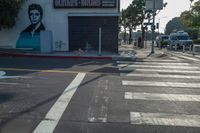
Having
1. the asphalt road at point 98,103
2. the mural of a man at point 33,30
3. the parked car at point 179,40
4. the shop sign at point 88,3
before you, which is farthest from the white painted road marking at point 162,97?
the parked car at point 179,40

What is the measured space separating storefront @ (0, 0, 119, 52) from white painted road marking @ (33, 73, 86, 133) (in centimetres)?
1630

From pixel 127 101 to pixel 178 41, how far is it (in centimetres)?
3846

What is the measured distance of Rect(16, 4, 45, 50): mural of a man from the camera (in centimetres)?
2706

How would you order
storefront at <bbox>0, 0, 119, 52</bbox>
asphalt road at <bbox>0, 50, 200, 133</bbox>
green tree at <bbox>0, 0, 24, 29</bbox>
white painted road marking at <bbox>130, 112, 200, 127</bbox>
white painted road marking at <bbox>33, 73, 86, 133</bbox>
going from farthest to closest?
1. storefront at <bbox>0, 0, 119, 52</bbox>
2. green tree at <bbox>0, 0, 24, 29</bbox>
3. white painted road marking at <bbox>130, 112, 200, 127</bbox>
4. asphalt road at <bbox>0, 50, 200, 133</bbox>
5. white painted road marking at <bbox>33, 73, 86, 133</bbox>

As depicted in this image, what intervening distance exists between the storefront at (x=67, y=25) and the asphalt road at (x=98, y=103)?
14.0 meters

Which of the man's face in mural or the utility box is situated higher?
the man's face in mural

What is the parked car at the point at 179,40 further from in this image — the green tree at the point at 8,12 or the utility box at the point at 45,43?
the green tree at the point at 8,12

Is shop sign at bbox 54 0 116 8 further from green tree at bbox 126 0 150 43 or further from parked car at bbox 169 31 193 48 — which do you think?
green tree at bbox 126 0 150 43

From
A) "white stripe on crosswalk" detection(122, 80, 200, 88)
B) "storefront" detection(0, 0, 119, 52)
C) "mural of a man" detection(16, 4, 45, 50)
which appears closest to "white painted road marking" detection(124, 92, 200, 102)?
"white stripe on crosswalk" detection(122, 80, 200, 88)

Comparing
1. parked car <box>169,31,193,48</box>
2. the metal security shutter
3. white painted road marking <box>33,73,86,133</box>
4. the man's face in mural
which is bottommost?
white painted road marking <box>33,73,86,133</box>

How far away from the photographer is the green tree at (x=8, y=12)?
24.1m

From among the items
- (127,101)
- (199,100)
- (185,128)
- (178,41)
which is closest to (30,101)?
(127,101)

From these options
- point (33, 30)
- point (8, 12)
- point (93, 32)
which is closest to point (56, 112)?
point (8, 12)

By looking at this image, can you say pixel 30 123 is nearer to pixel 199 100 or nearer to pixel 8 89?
pixel 8 89
